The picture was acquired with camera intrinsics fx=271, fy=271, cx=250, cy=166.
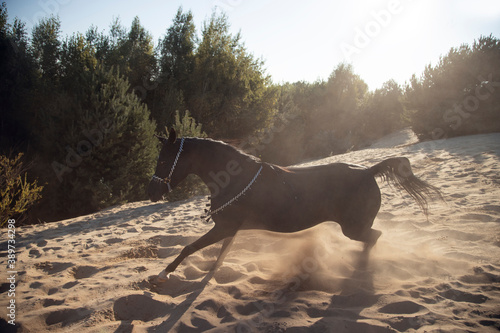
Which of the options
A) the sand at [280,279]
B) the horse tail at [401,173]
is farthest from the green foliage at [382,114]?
the horse tail at [401,173]

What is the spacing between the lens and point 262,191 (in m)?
3.36

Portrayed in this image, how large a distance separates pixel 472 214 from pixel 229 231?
4152 mm

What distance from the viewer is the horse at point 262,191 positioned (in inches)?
132

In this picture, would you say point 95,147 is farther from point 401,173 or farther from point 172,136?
point 401,173

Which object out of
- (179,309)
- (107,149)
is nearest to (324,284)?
(179,309)

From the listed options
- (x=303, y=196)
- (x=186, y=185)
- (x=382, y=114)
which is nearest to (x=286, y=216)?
(x=303, y=196)

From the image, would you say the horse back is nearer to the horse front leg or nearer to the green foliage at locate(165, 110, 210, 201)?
the horse front leg

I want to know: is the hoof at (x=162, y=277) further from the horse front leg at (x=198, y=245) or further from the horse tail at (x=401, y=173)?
the horse tail at (x=401, y=173)

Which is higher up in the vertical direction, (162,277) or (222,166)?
(222,166)

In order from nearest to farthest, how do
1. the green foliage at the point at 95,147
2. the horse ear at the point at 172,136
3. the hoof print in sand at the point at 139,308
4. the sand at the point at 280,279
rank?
1. the sand at the point at 280,279
2. the hoof print in sand at the point at 139,308
3. the horse ear at the point at 172,136
4. the green foliage at the point at 95,147

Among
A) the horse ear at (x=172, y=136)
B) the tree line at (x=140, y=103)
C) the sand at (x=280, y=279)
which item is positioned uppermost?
the tree line at (x=140, y=103)

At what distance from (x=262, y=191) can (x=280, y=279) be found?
1.12 meters

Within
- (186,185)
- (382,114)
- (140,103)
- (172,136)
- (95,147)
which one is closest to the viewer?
(172,136)

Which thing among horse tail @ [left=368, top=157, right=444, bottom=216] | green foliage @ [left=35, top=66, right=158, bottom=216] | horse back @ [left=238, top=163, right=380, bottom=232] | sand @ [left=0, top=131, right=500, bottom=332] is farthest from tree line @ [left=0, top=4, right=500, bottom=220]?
horse tail @ [left=368, top=157, right=444, bottom=216]
